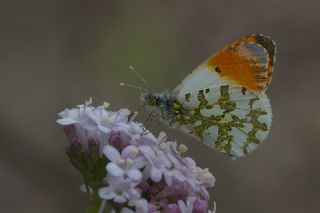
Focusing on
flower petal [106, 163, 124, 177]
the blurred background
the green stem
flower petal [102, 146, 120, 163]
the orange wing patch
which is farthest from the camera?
the blurred background

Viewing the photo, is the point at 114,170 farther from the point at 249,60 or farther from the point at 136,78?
the point at 136,78

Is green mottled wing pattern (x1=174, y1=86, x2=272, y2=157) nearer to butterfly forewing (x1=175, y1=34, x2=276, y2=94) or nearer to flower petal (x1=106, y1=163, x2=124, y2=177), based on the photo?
butterfly forewing (x1=175, y1=34, x2=276, y2=94)

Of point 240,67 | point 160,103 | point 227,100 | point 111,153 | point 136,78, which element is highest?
point 111,153

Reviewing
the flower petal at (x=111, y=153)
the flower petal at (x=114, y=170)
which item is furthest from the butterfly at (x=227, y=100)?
the flower petal at (x=114, y=170)

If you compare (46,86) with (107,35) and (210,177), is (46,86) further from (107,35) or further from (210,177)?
(210,177)

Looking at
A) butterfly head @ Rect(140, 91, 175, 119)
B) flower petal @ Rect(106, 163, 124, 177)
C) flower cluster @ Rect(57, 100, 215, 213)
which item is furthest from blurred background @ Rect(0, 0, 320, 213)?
flower petal @ Rect(106, 163, 124, 177)

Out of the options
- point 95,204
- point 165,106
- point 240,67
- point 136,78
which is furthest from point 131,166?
point 136,78
